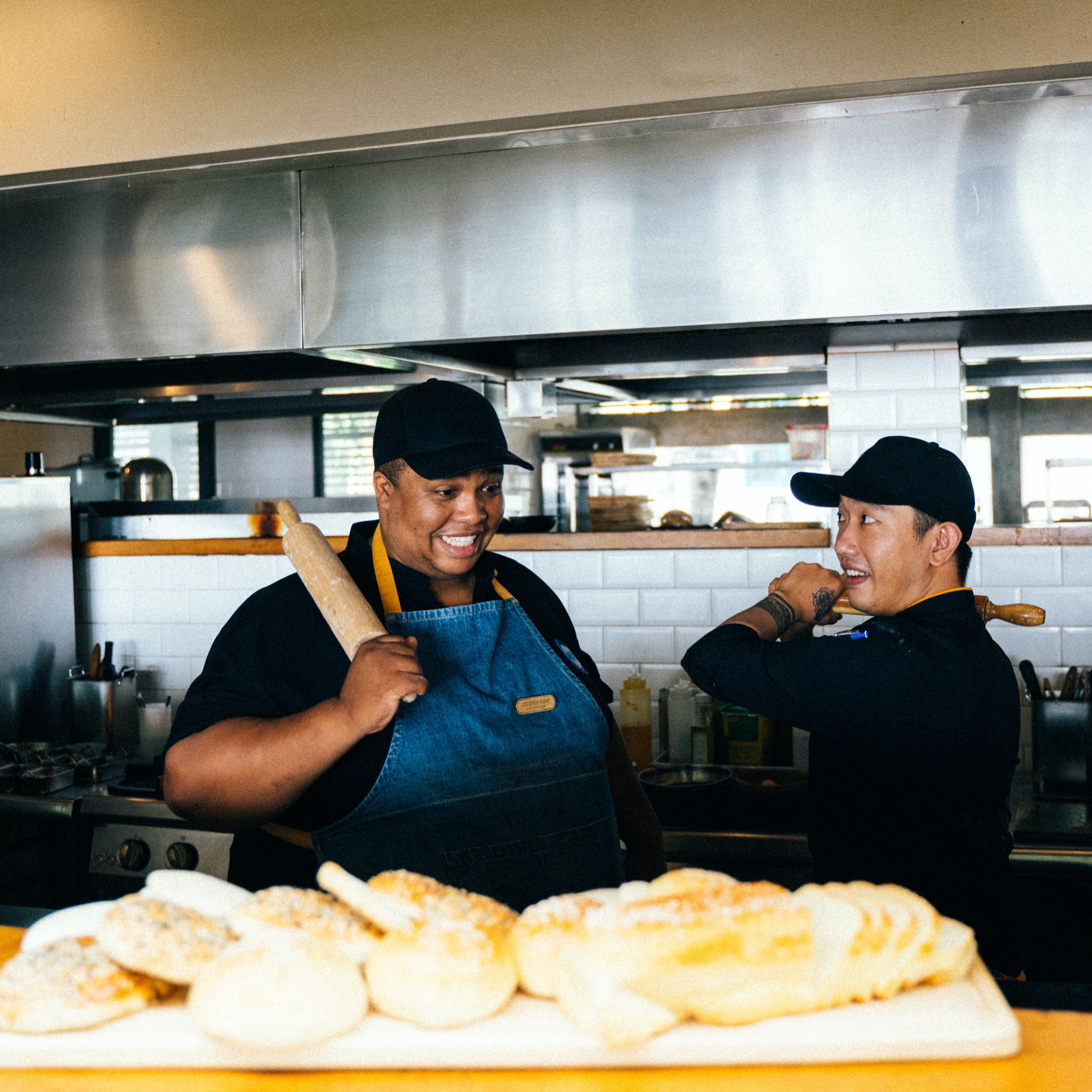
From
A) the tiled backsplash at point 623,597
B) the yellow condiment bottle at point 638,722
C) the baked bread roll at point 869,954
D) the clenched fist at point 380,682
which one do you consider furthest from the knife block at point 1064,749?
the baked bread roll at point 869,954

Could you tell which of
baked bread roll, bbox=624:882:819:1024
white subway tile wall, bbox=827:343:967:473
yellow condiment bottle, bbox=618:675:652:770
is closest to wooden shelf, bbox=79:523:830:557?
white subway tile wall, bbox=827:343:967:473

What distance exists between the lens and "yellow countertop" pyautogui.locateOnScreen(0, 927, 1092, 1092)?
828 mm

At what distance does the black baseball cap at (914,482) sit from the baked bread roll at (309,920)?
1287 millimetres

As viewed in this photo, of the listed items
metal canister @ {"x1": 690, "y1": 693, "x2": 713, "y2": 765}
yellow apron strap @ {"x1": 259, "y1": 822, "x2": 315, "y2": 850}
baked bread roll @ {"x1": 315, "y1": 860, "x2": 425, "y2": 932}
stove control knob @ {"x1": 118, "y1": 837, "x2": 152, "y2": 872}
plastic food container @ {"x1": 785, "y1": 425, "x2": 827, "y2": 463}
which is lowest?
stove control knob @ {"x1": 118, "y1": 837, "x2": 152, "y2": 872}

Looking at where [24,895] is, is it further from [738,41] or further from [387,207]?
[738,41]

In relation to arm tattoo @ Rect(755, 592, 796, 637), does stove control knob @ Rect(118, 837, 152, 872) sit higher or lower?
lower

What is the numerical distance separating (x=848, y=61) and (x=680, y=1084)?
2.43 meters

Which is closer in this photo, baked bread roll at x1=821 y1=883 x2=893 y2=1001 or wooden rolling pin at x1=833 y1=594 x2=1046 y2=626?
baked bread roll at x1=821 y1=883 x2=893 y2=1001

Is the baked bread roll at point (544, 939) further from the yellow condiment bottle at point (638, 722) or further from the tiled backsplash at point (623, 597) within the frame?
the tiled backsplash at point (623, 597)

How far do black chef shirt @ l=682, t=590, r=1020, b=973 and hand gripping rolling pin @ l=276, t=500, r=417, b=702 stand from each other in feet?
2.61

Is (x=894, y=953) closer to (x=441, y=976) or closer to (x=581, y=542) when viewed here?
(x=441, y=976)

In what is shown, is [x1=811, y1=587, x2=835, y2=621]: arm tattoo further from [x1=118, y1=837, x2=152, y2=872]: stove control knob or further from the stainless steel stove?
[x1=118, y1=837, x2=152, y2=872]: stove control knob

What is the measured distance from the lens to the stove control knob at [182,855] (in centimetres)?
292

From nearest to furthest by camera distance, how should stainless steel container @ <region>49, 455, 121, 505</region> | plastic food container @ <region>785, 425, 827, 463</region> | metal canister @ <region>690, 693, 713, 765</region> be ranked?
metal canister @ <region>690, 693, 713, 765</region>
stainless steel container @ <region>49, 455, 121, 505</region>
plastic food container @ <region>785, 425, 827, 463</region>
